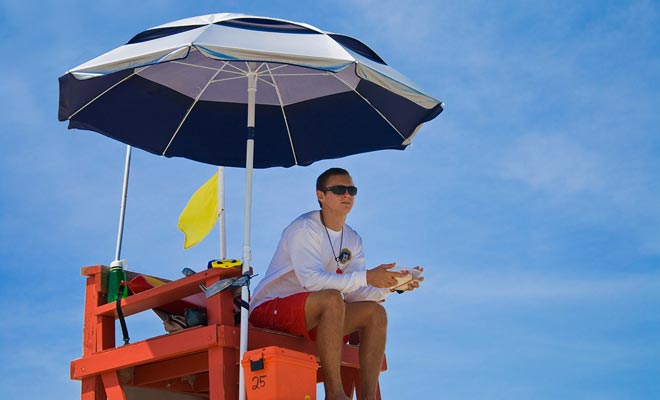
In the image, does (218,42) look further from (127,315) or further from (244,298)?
(127,315)

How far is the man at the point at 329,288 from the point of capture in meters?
5.44

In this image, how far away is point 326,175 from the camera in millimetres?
6121

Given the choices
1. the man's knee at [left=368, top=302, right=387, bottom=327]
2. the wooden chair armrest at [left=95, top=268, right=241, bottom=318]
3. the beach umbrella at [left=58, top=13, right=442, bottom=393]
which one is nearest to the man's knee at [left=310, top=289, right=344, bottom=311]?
the man's knee at [left=368, top=302, right=387, bottom=327]

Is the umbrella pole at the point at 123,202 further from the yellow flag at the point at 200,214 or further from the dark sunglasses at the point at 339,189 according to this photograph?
the dark sunglasses at the point at 339,189

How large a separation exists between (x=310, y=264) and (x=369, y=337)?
630 millimetres

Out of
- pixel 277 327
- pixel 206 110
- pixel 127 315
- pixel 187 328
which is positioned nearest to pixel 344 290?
pixel 277 327

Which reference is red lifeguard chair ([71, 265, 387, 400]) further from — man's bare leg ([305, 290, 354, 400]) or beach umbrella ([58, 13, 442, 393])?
beach umbrella ([58, 13, 442, 393])

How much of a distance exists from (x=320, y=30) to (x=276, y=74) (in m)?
0.78

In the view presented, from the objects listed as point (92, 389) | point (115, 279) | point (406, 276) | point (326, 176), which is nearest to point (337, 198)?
point (326, 176)

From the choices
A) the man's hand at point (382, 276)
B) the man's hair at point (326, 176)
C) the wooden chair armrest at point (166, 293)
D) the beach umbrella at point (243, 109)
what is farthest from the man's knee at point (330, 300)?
the beach umbrella at point (243, 109)

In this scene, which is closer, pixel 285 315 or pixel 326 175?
pixel 285 315

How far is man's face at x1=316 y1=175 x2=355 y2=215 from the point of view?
603cm

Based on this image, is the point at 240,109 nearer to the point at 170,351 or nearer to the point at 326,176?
the point at 326,176

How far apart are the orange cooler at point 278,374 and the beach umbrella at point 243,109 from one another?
5.13 feet
